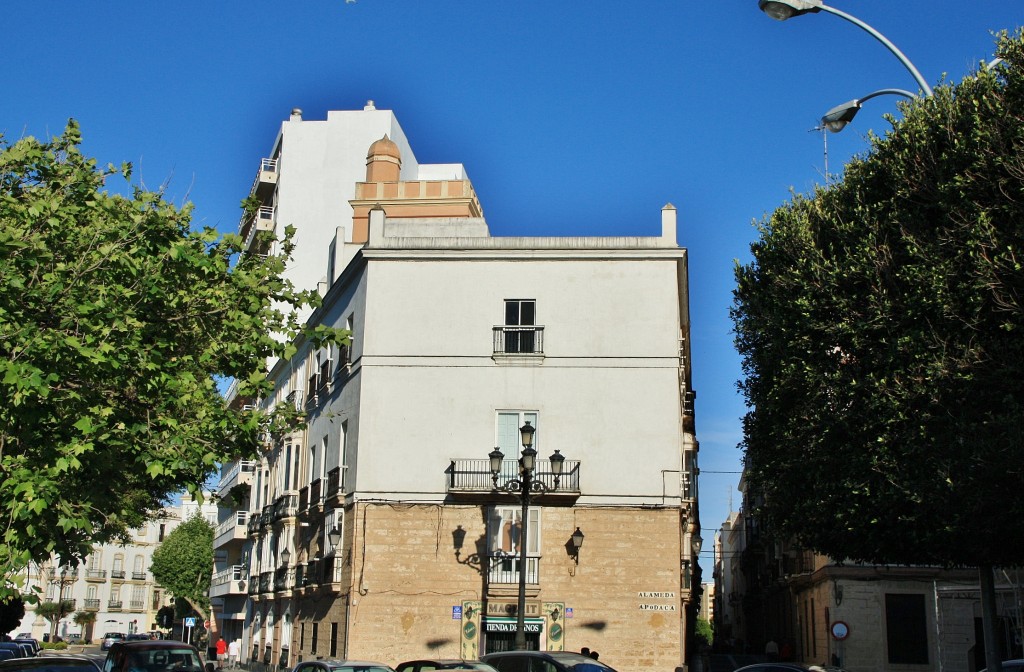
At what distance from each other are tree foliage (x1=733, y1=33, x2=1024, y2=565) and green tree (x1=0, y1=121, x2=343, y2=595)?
819 cm

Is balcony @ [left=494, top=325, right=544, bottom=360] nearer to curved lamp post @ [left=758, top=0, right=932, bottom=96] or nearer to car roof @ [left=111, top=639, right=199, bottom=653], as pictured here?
car roof @ [left=111, top=639, right=199, bottom=653]

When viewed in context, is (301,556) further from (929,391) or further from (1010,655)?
(929,391)

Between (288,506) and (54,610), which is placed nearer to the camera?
(288,506)

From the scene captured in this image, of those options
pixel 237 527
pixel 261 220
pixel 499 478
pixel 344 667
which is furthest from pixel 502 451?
pixel 261 220

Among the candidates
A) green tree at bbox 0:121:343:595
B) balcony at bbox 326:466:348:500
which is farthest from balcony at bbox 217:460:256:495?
green tree at bbox 0:121:343:595

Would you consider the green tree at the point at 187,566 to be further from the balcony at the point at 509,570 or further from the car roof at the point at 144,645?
the car roof at the point at 144,645

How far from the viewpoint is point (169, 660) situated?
63.7ft

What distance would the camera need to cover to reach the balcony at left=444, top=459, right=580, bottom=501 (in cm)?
2859

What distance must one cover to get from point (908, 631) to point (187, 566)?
6037cm

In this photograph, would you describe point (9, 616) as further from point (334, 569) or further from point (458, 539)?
point (458, 539)

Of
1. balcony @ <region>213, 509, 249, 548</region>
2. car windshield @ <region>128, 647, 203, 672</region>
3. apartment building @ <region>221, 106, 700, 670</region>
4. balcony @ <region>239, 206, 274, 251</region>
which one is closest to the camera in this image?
car windshield @ <region>128, 647, 203, 672</region>

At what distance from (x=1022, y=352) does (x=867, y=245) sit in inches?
121

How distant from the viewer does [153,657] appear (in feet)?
63.6

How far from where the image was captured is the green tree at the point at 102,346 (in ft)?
42.8
